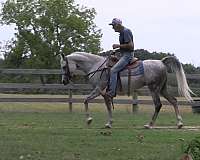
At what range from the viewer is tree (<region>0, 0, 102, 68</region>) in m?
59.0

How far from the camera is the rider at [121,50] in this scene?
42.2 ft

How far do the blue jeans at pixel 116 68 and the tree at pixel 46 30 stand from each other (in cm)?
4484

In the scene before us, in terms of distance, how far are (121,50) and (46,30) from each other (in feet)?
159

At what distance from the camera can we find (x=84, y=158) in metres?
A: 7.99

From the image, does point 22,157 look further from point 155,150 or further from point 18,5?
point 18,5


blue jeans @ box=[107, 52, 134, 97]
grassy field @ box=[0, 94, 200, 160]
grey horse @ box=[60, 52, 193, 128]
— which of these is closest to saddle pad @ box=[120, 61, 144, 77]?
grey horse @ box=[60, 52, 193, 128]

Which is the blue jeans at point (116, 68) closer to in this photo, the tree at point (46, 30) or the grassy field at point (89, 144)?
the grassy field at point (89, 144)

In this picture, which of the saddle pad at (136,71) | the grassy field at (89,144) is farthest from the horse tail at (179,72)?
the grassy field at (89,144)

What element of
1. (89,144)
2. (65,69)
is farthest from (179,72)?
(89,144)

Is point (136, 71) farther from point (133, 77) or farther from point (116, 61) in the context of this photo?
point (116, 61)

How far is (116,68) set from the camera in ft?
42.6

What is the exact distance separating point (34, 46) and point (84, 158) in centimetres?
5213

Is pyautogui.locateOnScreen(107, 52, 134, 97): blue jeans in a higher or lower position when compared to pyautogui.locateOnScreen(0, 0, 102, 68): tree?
lower

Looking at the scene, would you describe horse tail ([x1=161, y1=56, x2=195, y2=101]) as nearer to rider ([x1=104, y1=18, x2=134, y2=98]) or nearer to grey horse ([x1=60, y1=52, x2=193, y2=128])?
grey horse ([x1=60, y1=52, x2=193, y2=128])
